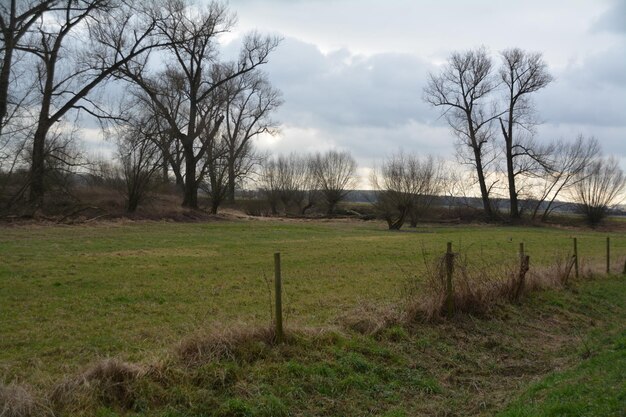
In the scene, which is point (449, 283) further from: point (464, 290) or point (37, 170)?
point (37, 170)

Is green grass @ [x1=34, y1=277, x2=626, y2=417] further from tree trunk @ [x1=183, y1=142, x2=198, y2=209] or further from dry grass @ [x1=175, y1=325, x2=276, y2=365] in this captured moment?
tree trunk @ [x1=183, y1=142, x2=198, y2=209]

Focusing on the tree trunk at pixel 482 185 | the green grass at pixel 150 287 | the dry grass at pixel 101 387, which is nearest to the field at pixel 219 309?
the green grass at pixel 150 287

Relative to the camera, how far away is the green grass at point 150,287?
28.2ft

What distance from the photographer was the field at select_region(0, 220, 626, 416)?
7.14m

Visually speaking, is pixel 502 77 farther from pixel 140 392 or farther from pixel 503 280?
pixel 140 392

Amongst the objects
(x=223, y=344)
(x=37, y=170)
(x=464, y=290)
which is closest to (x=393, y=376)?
(x=223, y=344)

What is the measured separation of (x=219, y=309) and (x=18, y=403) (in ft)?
20.4

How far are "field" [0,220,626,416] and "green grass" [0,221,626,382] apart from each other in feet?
0.11

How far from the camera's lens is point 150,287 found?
46.1 ft

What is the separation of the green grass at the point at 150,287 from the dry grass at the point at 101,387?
29.9 inches

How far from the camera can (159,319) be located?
34.3 feet

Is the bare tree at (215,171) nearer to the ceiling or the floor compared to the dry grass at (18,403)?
nearer to the ceiling

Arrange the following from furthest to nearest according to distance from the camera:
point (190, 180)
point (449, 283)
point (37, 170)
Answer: point (190, 180) < point (37, 170) < point (449, 283)

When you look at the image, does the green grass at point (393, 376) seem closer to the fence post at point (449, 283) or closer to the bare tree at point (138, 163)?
the fence post at point (449, 283)
